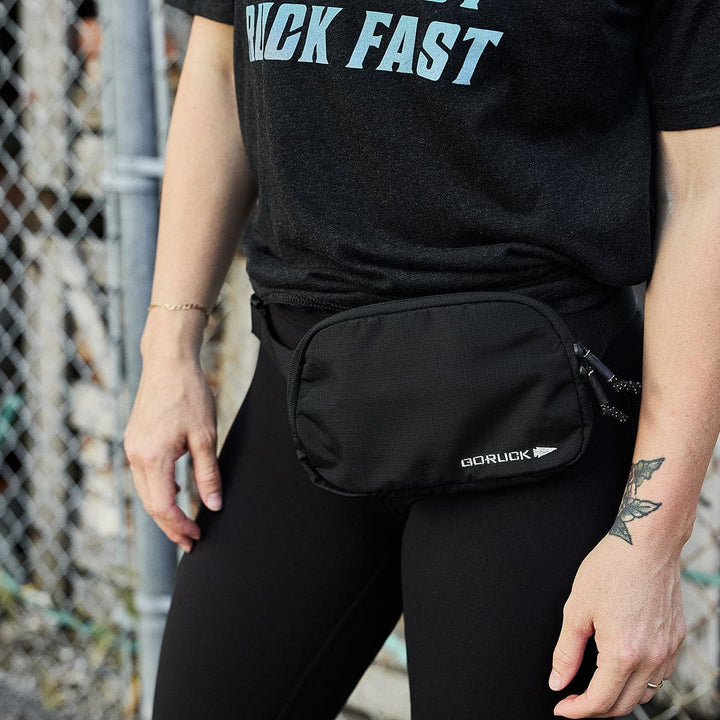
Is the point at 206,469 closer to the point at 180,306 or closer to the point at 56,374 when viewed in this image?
the point at 180,306

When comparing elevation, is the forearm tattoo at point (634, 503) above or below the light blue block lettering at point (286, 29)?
below

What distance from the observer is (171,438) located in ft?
3.60

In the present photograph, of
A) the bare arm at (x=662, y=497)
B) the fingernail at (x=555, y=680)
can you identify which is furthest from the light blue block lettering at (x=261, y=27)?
the fingernail at (x=555, y=680)

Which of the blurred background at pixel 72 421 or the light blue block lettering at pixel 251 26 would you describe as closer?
the light blue block lettering at pixel 251 26

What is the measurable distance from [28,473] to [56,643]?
606 mm

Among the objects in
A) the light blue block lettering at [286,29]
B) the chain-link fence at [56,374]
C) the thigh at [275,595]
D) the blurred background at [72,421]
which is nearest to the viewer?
the light blue block lettering at [286,29]

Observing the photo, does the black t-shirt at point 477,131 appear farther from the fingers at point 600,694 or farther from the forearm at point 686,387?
the fingers at point 600,694

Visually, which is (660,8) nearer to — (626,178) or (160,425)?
(626,178)

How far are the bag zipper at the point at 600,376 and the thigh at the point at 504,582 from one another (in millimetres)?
48

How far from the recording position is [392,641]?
7.04 ft

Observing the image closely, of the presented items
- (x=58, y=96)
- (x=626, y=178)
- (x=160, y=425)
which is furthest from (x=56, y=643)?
(x=626, y=178)

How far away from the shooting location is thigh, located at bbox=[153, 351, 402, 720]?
3.39 feet

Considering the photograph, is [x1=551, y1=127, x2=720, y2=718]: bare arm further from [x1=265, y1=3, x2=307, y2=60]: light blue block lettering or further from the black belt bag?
[x1=265, y1=3, x2=307, y2=60]: light blue block lettering

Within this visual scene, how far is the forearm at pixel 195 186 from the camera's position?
3.81 feet
